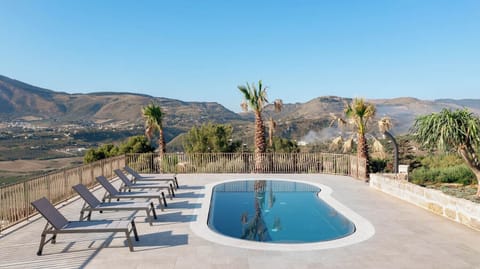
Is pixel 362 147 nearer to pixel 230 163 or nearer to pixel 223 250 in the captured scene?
pixel 230 163

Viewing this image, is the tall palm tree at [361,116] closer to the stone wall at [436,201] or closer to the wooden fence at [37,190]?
the stone wall at [436,201]

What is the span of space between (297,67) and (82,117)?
55787mm

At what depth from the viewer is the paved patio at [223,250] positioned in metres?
5.27

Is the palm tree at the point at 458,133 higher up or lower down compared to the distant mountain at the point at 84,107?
lower down

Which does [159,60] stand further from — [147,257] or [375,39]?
[147,257]

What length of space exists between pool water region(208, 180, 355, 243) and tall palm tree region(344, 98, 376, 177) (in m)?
3.18

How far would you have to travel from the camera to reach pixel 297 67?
108 feet

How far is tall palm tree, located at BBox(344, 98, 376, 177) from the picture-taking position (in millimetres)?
14258

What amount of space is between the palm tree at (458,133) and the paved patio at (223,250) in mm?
2788

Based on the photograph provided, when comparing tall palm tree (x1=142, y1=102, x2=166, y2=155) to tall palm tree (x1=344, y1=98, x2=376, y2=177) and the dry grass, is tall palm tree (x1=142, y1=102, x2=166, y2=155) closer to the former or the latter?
tall palm tree (x1=344, y1=98, x2=376, y2=177)

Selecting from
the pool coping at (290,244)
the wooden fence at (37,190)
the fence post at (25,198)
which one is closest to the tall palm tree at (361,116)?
the pool coping at (290,244)

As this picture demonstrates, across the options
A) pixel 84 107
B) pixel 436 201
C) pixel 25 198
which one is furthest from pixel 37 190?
pixel 84 107

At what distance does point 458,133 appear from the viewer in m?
9.80

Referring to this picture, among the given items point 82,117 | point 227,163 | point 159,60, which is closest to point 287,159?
point 227,163
